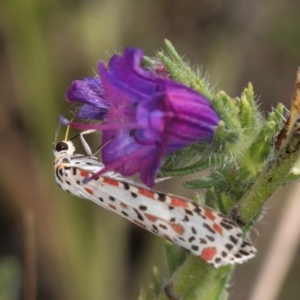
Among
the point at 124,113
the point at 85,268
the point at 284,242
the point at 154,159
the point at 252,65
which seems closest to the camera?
the point at 154,159

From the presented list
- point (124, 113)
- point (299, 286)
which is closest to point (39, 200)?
point (299, 286)

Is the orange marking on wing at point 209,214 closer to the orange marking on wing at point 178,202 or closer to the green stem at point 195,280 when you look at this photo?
the orange marking on wing at point 178,202

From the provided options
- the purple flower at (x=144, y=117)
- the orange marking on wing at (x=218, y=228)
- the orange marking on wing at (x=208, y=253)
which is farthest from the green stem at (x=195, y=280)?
the purple flower at (x=144, y=117)

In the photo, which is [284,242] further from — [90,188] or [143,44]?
[143,44]

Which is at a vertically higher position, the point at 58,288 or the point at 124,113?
the point at 124,113

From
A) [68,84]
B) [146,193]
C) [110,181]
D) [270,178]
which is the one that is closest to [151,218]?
[146,193]

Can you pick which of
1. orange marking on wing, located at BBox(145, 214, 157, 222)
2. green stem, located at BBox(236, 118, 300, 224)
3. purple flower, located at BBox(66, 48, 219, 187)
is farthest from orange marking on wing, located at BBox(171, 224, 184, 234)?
purple flower, located at BBox(66, 48, 219, 187)

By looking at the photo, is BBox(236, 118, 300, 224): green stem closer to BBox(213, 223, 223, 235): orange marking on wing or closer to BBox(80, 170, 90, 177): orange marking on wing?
BBox(213, 223, 223, 235): orange marking on wing
